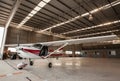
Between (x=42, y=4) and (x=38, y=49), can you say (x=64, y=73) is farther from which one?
(x=42, y=4)

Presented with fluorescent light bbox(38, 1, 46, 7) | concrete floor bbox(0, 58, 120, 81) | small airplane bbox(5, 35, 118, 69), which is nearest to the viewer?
concrete floor bbox(0, 58, 120, 81)

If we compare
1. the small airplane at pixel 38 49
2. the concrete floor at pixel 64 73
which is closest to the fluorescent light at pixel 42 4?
the small airplane at pixel 38 49

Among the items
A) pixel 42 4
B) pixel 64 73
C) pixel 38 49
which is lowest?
pixel 64 73

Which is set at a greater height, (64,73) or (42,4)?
(42,4)

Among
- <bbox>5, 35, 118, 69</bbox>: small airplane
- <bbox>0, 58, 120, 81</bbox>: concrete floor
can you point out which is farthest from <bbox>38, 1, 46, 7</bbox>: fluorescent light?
<bbox>0, 58, 120, 81</bbox>: concrete floor

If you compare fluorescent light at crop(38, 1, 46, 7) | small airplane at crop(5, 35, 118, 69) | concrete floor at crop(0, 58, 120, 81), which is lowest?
concrete floor at crop(0, 58, 120, 81)

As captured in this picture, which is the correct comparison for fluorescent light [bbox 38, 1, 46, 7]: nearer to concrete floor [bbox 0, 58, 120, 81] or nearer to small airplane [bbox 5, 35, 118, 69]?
small airplane [bbox 5, 35, 118, 69]

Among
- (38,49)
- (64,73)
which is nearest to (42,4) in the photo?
(38,49)

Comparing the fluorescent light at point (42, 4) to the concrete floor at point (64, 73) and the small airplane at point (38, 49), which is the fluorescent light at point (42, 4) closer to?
the small airplane at point (38, 49)

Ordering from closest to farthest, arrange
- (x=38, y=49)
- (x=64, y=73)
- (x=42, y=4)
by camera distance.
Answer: (x=64, y=73), (x=38, y=49), (x=42, y=4)

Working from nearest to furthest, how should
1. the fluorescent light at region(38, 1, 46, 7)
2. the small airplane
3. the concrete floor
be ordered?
the concrete floor < the small airplane < the fluorescent light at region(38, 1, 46, 7)

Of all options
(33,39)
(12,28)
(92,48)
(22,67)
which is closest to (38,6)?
(22,67)

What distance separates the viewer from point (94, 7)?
530 inches

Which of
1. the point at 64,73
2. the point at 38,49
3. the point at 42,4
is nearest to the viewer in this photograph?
the point at 64,73
